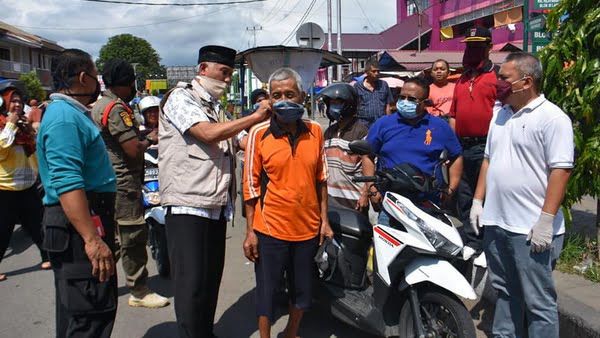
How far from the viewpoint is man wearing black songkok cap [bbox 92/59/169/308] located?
377cm

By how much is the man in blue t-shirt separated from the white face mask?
1.22 meters

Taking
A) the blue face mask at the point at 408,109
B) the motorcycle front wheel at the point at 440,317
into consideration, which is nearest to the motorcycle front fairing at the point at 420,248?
the motorcycle front wheel at the point at 440,317

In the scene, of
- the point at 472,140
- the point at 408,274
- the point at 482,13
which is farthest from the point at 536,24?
the point at 482,13

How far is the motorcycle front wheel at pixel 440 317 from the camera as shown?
2.72m

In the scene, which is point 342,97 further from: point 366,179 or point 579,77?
point 579,77

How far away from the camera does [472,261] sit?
3.16m

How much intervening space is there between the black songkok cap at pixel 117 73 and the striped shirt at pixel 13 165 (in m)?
1.59

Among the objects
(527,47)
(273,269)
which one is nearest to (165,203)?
(273,269)

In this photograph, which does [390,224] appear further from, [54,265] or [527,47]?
[527,47]

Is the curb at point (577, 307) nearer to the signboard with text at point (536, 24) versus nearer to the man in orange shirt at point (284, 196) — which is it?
the man in orange shirt at point (284, 196)

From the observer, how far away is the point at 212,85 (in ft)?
9.92

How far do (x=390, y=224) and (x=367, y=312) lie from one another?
60cm

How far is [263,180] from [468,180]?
2.24 metres

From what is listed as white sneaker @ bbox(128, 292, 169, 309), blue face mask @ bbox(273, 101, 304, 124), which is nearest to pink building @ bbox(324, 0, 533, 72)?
white sneaker @ bbox(128, 292, 169, 309)
